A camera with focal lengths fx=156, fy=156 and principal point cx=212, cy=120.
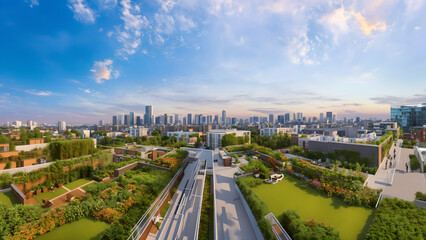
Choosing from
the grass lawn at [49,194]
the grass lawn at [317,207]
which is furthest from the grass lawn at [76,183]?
the grass lawn at [317,207]

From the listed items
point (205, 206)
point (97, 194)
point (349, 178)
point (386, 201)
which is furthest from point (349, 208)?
point (97, 194)

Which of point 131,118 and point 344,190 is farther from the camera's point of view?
point 131,118

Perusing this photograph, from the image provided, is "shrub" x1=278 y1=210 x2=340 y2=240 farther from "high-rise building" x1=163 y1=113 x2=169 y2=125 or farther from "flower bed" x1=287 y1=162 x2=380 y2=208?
"high-rise building" x1=163 y1=113 x2=169 y2=125

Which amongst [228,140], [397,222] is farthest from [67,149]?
[228,140]

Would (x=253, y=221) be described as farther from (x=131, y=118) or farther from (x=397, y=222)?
(x=131, y=118)

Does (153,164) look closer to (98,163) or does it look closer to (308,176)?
(98,163)


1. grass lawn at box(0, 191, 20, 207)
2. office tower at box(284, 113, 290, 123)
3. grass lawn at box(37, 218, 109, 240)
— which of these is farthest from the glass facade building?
grass lawn at box(0, 191, 20, 207)

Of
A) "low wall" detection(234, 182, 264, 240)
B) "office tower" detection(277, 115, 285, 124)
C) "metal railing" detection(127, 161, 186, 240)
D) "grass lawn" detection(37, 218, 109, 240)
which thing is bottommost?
"low wall" detection(234, 182, 264, 240)
